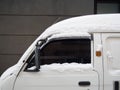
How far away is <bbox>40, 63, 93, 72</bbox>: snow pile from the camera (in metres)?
4.91

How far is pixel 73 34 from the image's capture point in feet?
16.6

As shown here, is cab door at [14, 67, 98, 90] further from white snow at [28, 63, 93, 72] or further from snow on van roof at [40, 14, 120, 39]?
snow on van roof at [40, 14, 120, 39]

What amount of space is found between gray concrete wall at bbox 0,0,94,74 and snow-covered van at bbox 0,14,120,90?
6002 millimetres

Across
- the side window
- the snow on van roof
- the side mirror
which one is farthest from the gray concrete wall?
the side mirror

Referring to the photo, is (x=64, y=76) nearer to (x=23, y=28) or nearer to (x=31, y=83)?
(x=31, y=83)

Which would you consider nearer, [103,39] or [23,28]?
[103,39]

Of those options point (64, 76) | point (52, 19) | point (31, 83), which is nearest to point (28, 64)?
point (31, 83)

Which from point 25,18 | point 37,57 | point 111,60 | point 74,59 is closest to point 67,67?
point 74,59

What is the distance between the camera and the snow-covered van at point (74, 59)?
15.9 ft

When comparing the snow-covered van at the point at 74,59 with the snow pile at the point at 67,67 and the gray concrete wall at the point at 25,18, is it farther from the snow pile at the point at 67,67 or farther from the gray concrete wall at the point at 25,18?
the gray concrete wall at the point at 25,18

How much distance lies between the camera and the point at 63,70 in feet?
16.2

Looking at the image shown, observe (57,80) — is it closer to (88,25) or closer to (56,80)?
(56,80)

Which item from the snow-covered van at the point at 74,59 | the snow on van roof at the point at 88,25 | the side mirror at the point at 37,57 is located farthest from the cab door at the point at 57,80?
the snow on van roof at the point at 88,25

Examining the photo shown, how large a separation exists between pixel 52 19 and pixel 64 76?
6.45 m
